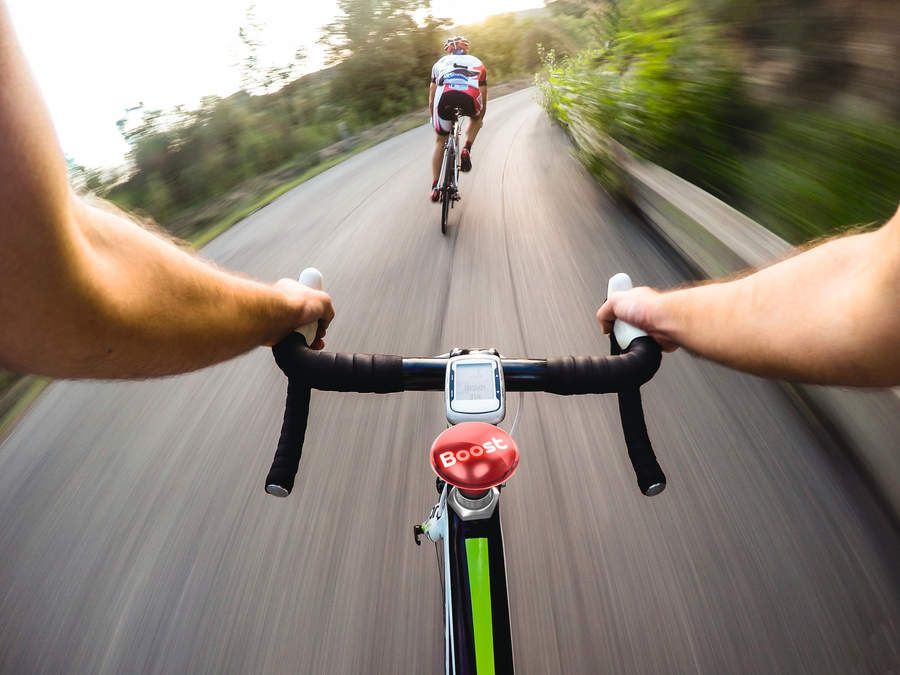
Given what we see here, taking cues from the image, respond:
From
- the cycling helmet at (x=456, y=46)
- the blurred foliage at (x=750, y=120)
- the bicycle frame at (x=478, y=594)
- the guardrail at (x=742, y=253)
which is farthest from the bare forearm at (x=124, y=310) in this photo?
the cycling helmet at (x=456, y=46)

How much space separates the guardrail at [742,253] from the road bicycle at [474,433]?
136cm

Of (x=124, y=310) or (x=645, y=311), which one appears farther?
(x=645, y=311)

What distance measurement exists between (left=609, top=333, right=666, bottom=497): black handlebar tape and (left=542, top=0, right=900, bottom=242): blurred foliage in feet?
8.22

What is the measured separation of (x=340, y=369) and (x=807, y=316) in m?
0.97

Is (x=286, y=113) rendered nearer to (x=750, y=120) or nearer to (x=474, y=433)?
(x=750, y=120)

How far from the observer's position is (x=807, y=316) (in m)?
0.85

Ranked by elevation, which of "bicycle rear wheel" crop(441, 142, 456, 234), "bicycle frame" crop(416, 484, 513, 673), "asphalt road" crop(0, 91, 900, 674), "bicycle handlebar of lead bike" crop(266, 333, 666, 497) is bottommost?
"asphalt road" crop(0, 91, 900, 674)

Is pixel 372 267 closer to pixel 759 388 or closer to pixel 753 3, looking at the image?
pixel 759 388

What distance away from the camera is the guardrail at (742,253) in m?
1.85

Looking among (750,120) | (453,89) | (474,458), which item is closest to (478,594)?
(474,458)

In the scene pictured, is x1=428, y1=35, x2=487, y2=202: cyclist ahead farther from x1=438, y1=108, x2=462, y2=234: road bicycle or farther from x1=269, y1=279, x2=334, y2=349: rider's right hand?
x1=269, y1=279, x2=334, y2=349: rider's right hand

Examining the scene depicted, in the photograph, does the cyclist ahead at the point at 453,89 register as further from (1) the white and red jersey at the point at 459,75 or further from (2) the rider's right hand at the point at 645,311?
(2) the rider's right hand at the point at 645,311

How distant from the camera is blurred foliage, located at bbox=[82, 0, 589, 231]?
7.87m

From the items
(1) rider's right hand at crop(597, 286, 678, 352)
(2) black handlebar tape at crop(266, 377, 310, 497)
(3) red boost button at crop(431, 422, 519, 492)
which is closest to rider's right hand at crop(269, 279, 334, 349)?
(2) black handlebar tape at crop(266, 377, 310, 497)
